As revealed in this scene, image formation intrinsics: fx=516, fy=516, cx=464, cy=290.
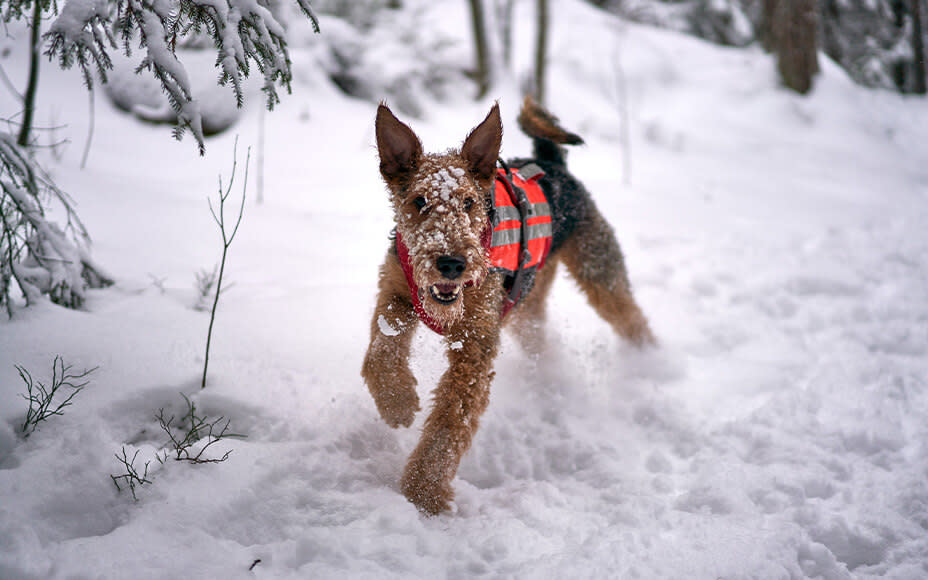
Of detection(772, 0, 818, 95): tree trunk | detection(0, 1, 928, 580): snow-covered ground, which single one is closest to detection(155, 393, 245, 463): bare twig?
detection(0, 1, 928, 580): snow-covered ground

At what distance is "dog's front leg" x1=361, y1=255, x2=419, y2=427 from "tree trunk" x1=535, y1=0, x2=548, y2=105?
30.1 ft

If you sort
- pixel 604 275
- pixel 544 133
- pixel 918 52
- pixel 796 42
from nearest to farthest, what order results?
pixel 544 133 → pixel 604 275 → pixel 796 42 → pixel 918 52

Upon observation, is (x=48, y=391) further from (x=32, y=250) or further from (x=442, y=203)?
(x=442, y=203)

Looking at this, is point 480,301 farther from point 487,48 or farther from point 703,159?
point 487,48

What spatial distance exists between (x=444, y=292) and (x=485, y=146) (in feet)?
2.47

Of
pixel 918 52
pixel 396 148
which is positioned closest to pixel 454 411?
pixel 396 148

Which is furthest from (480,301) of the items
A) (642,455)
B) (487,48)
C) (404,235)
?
(487,48)

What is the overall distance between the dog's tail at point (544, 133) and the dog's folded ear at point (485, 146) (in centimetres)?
105

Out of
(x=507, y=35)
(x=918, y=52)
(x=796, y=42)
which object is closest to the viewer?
(x=796, y=42)

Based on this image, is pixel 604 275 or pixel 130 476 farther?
pixel 604 275

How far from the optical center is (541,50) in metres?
11.0

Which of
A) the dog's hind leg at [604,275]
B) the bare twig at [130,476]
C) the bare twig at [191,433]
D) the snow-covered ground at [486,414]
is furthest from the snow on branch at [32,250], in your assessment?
the dog's hind leg at [604,275]

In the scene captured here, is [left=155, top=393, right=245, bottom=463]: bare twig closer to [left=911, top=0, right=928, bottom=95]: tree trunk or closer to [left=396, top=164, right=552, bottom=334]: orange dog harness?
[left=396, top=164, right=552, bottom=334]: orange dog harness

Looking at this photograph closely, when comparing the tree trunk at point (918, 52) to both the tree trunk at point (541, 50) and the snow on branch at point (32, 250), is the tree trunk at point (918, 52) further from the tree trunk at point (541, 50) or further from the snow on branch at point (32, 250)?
the snow on branch at point (32, 250)
